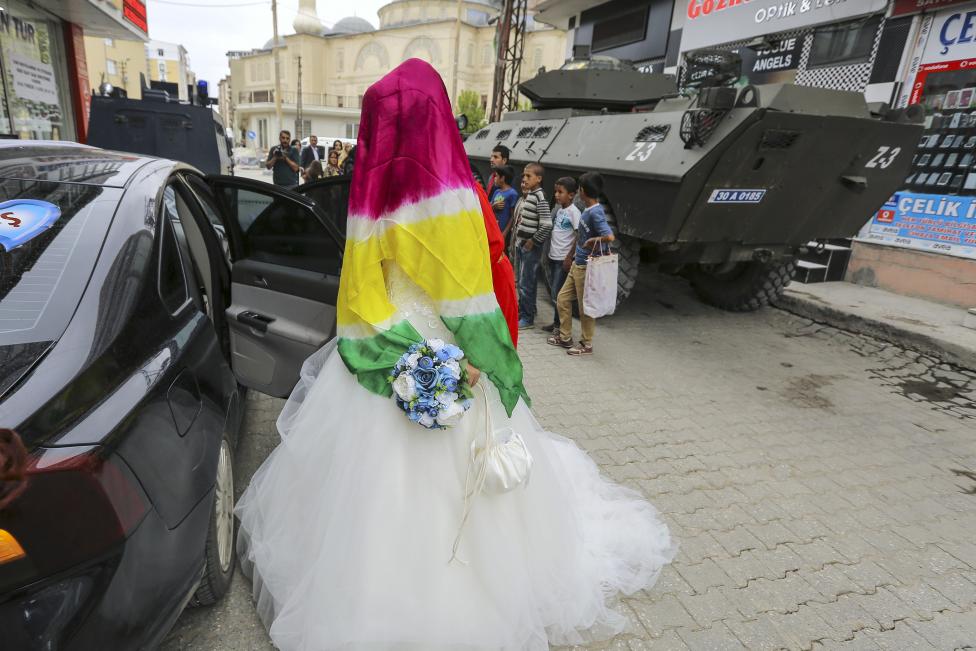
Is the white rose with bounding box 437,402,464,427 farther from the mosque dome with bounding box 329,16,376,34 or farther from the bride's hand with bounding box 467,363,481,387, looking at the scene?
the mosque dome with bounding box 329,16,376,34

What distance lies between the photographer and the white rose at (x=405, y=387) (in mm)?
1811

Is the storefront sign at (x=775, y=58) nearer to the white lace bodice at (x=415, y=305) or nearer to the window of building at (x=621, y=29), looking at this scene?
the window of building at (x=621, y=29)

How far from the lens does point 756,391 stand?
15.3 feet

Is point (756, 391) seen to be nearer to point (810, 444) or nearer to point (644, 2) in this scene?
point (810, 444)

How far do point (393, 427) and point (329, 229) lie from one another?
125 cm

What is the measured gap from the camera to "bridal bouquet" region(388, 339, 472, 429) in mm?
1808

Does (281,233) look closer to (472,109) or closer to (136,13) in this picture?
(136,13)

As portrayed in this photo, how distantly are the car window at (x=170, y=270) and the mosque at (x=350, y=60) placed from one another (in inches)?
1770

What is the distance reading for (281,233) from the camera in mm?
3053

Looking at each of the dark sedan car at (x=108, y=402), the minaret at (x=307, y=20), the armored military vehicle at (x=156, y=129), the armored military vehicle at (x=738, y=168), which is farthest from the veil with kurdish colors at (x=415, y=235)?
the minaret at (x=307, y=20)

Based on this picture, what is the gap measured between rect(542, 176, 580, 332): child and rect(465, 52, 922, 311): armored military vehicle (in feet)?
1.95

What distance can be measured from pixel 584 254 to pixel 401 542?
11.6 feet

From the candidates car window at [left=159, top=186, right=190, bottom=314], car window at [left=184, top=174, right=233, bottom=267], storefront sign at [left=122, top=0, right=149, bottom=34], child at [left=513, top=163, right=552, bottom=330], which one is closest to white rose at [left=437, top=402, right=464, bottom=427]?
car window at [left=159, top=186, right=190, bottom=314]

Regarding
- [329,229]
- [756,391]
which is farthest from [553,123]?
[329,229]
